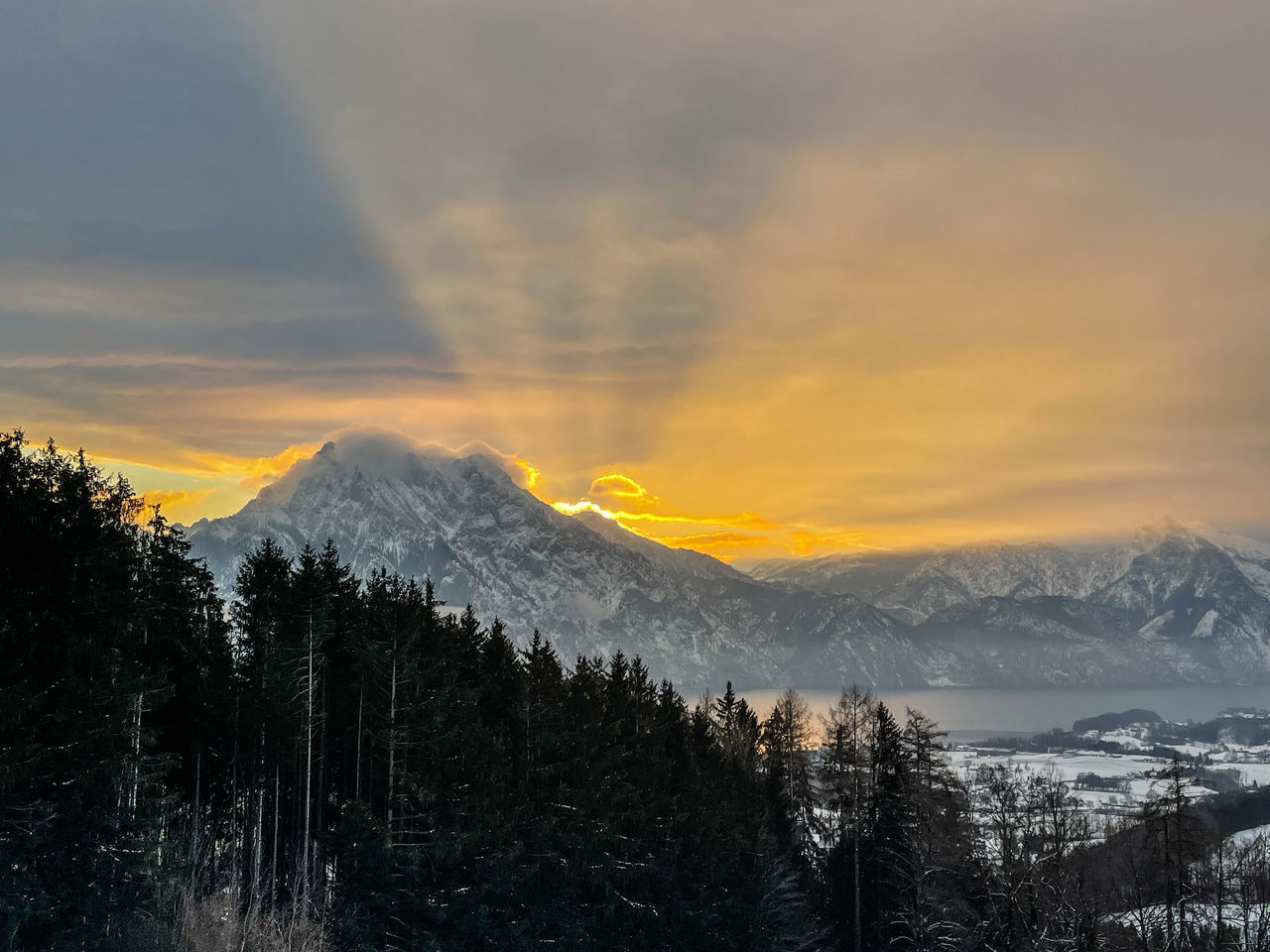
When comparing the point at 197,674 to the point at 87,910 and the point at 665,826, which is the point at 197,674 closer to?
the point at 87,910

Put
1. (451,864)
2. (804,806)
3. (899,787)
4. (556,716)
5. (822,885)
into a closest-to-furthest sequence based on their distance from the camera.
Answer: (451,864) < (556,716) < (899,787) < (822,885) < (804,806)

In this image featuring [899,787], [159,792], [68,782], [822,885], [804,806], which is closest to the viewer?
[68,782]

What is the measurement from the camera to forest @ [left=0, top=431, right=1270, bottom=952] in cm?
3272

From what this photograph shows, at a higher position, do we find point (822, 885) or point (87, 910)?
point (87, 910)

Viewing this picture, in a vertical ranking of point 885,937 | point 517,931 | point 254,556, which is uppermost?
point 254,556

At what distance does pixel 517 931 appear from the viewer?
158 feet

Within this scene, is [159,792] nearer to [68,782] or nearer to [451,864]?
[68,782]

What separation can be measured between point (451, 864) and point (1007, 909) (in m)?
33.8

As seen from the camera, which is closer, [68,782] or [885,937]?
[68,782]

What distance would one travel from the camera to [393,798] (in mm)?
44656

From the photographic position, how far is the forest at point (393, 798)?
32719 millimetres

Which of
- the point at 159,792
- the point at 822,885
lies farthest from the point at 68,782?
the point at 822,885

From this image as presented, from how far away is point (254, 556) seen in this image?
56.0m

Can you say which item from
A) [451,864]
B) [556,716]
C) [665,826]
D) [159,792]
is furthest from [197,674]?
[665,826]
